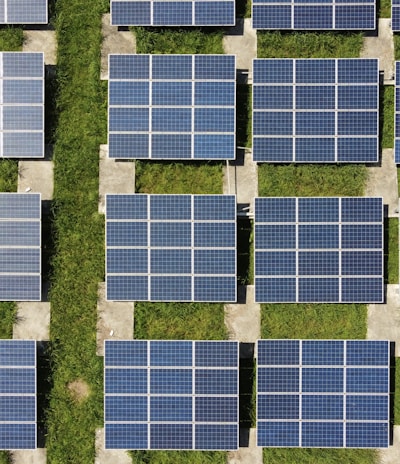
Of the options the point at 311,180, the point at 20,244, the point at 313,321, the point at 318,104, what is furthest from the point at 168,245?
the point at 318,104

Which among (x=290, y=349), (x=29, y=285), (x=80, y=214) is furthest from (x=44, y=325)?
(x=290, y=349)

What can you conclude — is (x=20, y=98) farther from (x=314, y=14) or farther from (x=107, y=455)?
(x=107, y=455)

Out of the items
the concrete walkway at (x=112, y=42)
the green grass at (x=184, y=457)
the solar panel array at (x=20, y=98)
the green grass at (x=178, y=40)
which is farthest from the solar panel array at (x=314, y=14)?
the green grass at (x=184, y=457)

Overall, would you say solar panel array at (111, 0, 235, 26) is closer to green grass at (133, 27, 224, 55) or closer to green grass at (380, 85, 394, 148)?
green grass at (133, 27, 224, 55)

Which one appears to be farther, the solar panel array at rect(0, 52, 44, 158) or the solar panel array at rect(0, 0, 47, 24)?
the solar panel array at rect(0, 0, 47, 24)

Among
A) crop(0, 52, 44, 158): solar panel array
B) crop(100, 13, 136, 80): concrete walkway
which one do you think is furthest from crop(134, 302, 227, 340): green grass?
crop(100, 13, 136, 80): concrete walkway
